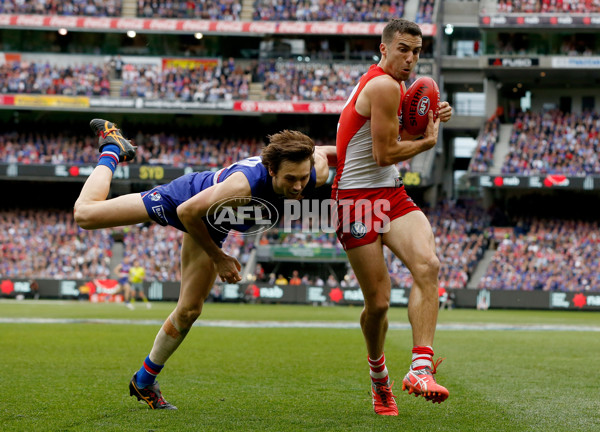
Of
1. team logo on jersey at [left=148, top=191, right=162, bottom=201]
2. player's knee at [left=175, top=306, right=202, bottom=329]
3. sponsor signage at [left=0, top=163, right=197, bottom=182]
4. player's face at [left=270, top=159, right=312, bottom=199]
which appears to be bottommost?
sponsor signage at [left=0, top=163, right=197, bottom=182]

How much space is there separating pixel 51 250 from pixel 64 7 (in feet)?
46.3

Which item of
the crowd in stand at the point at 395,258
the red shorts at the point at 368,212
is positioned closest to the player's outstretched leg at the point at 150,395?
the red shorts at the point at 368,212

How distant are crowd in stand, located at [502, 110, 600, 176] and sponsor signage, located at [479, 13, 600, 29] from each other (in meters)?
4.84

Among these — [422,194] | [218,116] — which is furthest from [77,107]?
[422,194]

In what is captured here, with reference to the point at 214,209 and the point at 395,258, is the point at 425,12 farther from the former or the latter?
the point at 214,209

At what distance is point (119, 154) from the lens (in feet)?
24.8

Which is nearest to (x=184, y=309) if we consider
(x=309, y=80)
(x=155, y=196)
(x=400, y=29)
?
(x=155, y=196)

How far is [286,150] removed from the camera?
19.9 ft

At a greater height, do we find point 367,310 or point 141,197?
point 141,197

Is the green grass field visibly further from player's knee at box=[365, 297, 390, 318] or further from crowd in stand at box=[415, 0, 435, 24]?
crowd in stand at box=[415, 0, 435, 24]

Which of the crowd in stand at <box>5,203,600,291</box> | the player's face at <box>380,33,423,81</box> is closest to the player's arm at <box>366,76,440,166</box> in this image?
the player's face at <box>380,33,423,81</box>

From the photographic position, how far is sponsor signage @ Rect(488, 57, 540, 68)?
4062cm

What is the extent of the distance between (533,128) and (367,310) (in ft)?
123

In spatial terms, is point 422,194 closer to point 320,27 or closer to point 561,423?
point 320,27
